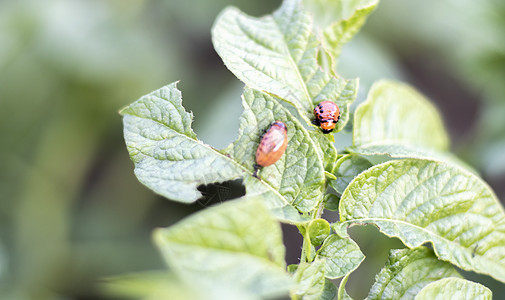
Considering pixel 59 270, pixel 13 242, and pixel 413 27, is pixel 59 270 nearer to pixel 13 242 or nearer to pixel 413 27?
pixel 13 242

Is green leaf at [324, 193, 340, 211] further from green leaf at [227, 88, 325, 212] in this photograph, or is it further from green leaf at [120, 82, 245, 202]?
green leaf at [120, 82, 245, 202]

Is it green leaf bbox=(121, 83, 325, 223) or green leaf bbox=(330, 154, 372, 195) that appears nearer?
green leaf bbox=(121, 83, 325, 223)

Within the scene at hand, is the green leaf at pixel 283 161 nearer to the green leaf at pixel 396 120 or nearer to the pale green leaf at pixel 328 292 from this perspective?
the pale green leaf at pixel 328 292

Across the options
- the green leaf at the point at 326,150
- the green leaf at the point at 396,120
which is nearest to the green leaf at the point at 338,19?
the green leaf at the point at 396,120

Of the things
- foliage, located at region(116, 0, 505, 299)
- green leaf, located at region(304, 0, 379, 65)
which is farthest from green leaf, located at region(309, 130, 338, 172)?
green leaf, located at region(304, 0, 379, 65)

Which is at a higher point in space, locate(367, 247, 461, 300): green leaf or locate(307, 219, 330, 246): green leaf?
locate(307, 219, 330, 246): green leaf

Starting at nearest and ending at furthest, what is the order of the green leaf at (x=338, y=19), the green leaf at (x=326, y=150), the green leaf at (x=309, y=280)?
the green leaf at (x=309, y=280)
the green leaf at (x=326, y=150)
the green leaf at (x=338, y=19)

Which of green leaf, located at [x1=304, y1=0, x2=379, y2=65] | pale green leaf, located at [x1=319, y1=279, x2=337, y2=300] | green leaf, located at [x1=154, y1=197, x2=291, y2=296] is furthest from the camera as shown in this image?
green leaf, located at [x1=304, y1=0, x2=379, y2=65]
